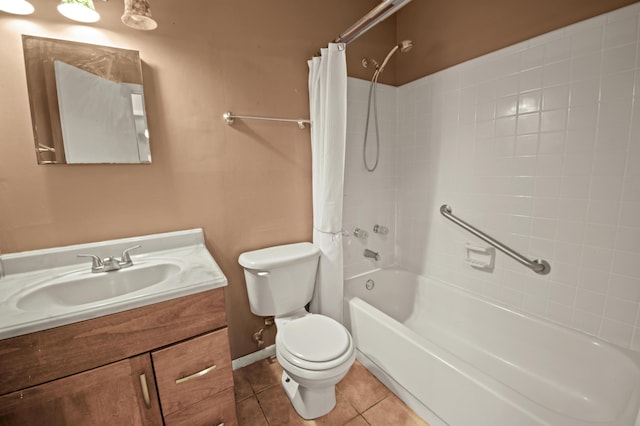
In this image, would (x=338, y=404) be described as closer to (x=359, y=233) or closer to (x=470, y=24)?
(x=359, y=233)

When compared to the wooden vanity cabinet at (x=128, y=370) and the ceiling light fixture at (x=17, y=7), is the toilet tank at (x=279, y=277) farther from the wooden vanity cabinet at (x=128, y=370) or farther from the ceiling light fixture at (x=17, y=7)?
the ceiling light fixture at (x=17, y=7)

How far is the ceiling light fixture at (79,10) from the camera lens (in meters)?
1.03

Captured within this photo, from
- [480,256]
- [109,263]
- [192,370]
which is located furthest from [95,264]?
[480,256]

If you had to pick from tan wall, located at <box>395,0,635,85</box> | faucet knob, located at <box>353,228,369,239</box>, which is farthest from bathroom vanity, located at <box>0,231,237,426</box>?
tan wall, located at <box>395,0,635,85</box>

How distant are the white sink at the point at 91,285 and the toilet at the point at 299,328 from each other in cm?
42

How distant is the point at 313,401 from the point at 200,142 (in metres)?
1.44

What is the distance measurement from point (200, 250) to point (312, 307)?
2.58 feet

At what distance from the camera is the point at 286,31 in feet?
5.18

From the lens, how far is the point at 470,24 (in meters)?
1.59

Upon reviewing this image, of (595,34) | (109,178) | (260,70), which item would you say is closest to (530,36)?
(595,34)

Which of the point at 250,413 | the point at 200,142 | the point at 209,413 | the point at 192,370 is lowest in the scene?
the point at 250,413

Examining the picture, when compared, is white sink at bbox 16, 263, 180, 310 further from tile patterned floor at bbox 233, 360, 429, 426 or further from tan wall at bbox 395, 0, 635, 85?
tan wall at bbox 395, 0, 635, 85

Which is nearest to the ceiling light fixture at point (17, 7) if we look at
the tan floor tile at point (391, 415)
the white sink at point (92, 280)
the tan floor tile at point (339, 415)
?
the white sink at point (92, 280)

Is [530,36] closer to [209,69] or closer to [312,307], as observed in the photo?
[209,69]
